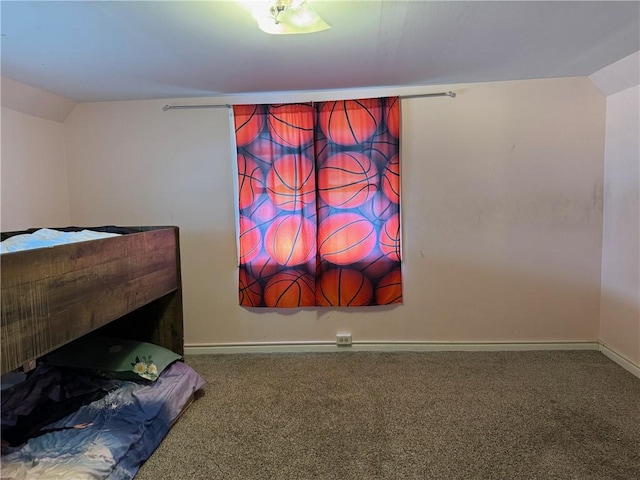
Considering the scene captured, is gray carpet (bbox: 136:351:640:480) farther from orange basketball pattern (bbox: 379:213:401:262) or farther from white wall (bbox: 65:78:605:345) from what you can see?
orange basketball pattern (bbox: 379:213:401:262)

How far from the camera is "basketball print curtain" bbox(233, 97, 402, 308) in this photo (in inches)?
106

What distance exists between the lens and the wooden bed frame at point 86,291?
1.16 meters

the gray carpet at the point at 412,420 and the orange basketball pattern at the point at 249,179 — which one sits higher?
the orange basketball pattern at the point at 249,179

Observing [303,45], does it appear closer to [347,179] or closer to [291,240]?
[347,179]

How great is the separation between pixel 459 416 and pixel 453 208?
146 centimetres

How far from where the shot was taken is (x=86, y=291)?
1.48 m

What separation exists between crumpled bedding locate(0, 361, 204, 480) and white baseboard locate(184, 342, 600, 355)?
0.82 m

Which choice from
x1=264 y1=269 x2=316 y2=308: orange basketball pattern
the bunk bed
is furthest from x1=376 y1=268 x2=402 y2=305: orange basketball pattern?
the bunk bed

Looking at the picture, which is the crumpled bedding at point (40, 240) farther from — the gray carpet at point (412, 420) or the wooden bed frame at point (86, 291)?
the gray carpet at point (412, 420)

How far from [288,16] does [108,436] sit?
195 cm

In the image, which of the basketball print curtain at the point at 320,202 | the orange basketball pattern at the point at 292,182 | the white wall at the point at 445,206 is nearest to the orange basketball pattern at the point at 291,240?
the basketball print curtain at the point at 320,202

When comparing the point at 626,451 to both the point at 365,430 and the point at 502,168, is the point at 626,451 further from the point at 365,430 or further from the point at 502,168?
the point at 502,168

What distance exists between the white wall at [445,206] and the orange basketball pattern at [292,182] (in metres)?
0.38

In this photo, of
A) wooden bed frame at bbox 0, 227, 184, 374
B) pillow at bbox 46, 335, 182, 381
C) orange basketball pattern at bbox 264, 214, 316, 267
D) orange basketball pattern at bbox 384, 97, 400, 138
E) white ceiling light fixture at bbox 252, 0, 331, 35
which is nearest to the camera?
wooden bed frame at bbox 0, 227, 184, 374
